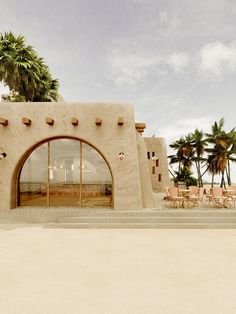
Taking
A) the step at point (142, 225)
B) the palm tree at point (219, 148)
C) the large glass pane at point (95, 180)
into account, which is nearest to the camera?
the step at point (142, 225)

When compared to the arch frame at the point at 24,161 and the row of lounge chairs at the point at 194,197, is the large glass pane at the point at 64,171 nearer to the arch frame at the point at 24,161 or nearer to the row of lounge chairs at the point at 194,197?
the arch frame at the point at 24,161

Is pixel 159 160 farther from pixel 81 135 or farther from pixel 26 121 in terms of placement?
pixel 26 121

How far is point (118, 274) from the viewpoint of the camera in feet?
15.2

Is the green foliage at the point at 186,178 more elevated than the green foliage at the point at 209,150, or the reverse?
the green foliage at the point at 209,150

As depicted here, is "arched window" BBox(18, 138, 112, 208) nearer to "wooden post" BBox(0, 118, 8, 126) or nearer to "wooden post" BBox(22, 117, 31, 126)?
"wooden post" BBox(22, 117, 31, 126)

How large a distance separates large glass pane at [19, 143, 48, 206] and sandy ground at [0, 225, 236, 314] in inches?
137

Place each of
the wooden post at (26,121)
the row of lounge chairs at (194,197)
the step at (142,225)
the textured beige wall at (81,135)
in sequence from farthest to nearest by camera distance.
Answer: the row of lounge chairs at (194,197), the textured beige wall at (81,135), the wooden post at (26,121), the step at (142,225)

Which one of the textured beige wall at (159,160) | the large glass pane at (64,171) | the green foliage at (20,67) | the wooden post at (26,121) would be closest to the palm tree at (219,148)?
the textured beige wall at (159,160)

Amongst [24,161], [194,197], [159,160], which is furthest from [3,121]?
[159,160]

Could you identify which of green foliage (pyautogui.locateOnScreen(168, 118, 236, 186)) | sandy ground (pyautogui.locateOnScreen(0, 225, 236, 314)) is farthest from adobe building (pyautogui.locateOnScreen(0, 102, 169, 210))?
green foliage (pyautogui.locateOnScreen(168, 118, 236, 186))

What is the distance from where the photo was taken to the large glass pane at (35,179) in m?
10.9

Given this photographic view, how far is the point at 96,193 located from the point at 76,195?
1.00 m

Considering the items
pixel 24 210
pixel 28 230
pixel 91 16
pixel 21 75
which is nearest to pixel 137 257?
pixel 28 230

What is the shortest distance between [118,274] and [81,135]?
6.88m
